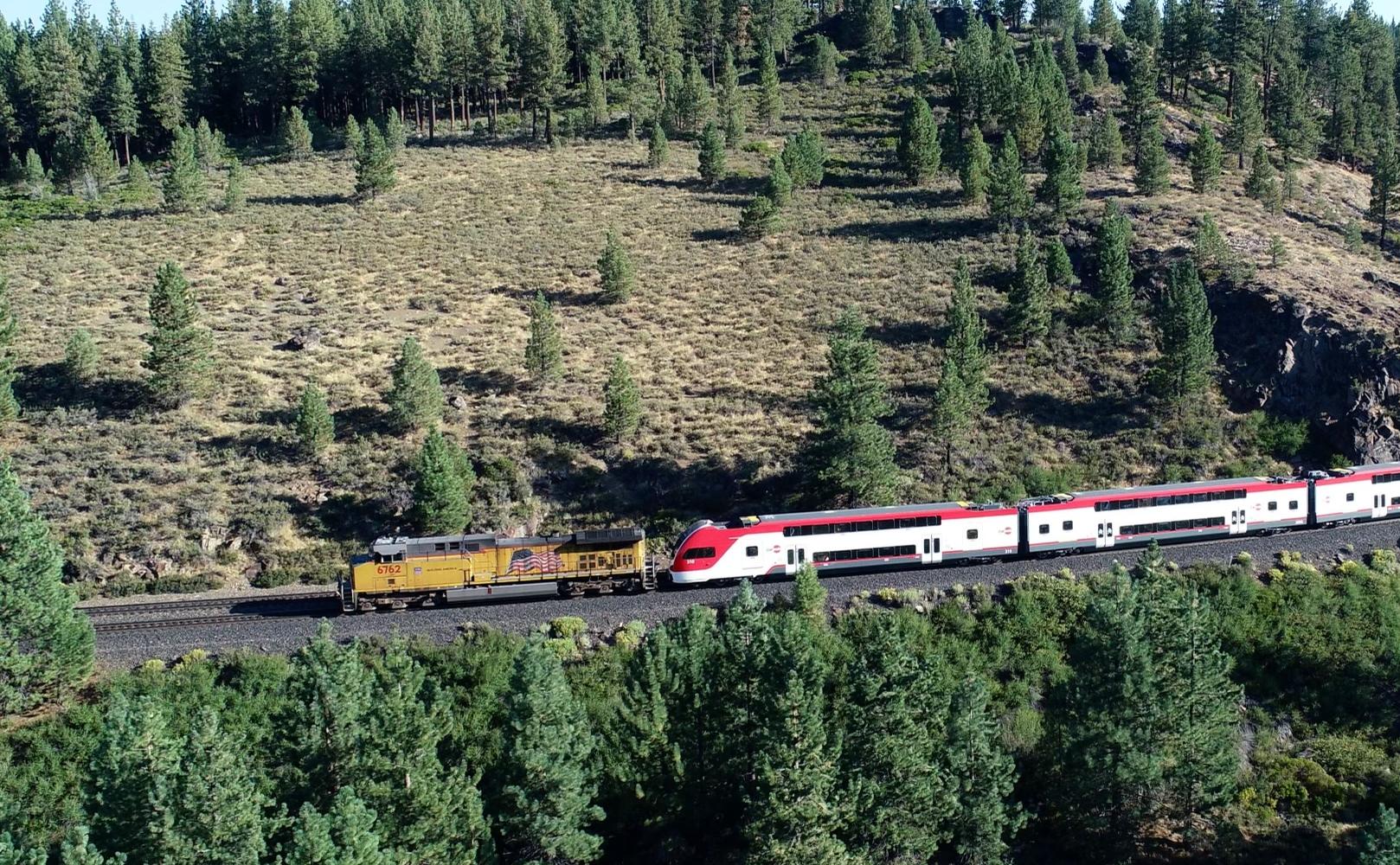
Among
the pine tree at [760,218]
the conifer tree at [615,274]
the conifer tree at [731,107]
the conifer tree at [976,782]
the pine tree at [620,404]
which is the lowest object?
the conifer tree at [976,782]

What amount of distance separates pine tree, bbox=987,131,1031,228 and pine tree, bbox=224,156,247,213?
62100 mm

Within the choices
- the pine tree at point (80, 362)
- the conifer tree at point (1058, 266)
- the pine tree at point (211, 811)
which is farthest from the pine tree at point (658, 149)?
the pine tree at point (211, 811)

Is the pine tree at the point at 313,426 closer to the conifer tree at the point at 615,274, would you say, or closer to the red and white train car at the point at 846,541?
the red and white train car at the point at 846,541

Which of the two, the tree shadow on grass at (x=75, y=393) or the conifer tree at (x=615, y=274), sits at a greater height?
the conifer tree at (x=615, y=274)

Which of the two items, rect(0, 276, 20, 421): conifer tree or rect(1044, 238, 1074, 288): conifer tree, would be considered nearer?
rect(0, 276, 20, 421): conifer tree

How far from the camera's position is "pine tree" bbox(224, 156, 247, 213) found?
274ft

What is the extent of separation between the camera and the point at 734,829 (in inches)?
1112

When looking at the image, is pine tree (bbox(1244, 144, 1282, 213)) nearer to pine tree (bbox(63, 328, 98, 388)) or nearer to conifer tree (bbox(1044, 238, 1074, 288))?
conifer tree (bbox(1044, 238, 1074, 288))

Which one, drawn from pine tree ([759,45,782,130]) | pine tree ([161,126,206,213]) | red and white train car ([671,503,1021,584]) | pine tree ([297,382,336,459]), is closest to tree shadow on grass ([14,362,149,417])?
pine tree ([297,382,336,459])

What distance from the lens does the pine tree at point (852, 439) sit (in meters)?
44.8

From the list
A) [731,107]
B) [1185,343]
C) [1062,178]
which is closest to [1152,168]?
[1062,178]

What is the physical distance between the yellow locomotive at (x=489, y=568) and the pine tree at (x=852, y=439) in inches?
427

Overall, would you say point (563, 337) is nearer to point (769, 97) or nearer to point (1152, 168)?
point (1152, 168)

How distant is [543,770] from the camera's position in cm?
2506
